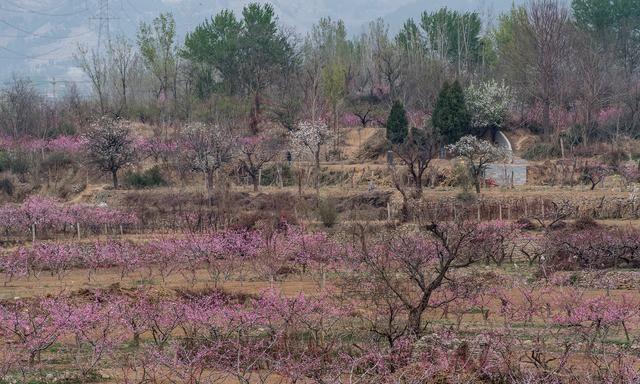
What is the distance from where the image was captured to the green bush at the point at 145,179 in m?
47.7

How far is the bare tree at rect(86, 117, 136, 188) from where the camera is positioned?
4806cm

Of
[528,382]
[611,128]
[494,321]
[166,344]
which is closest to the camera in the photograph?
[528,382]

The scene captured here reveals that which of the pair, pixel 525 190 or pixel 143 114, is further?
pixel 143 114

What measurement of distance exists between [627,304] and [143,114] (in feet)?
173

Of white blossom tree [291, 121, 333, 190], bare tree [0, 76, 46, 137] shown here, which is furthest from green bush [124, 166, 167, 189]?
bare tree [0, 76, 46, 137]

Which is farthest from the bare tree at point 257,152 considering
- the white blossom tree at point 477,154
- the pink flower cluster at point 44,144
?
the pink flower cluster at point 44,144

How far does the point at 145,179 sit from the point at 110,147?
2493 mm

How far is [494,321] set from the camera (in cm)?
2152

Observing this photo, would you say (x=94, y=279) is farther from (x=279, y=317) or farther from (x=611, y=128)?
(x=611, y=128)

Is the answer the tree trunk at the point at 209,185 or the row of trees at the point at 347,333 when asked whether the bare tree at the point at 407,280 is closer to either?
the row of trees at the point at 347,333

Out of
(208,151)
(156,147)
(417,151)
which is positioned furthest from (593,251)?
(156,147)

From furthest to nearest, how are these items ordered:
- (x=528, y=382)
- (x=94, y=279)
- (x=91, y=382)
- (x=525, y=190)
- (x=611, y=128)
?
(x=611, y=128)
(x=525, y=190)
(x=94, y=279)
(x=91, y=382)
(x=528, y=382)

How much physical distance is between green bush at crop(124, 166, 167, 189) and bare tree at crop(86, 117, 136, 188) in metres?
0.71

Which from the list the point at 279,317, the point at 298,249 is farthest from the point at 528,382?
the point at 298,249
